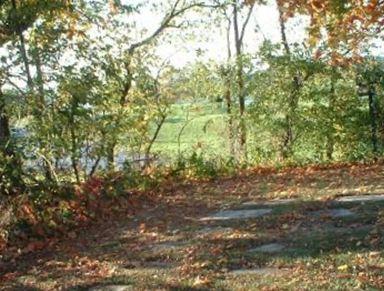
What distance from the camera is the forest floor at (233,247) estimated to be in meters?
4.56

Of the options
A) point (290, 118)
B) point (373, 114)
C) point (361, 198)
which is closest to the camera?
point (361, 198)

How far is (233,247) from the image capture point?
5527mm

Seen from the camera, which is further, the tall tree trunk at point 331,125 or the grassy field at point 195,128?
the grassy field at point 195,128

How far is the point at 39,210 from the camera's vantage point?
24.3 ft

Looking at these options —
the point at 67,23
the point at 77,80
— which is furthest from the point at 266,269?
the point at 67,23

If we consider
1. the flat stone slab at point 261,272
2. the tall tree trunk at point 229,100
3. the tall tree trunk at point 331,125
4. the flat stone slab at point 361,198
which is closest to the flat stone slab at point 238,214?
the flat stone slab at point 361,198

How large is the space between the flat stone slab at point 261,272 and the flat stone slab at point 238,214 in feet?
6.69

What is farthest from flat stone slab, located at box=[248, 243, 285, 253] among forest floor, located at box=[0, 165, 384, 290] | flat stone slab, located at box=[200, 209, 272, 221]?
flat stone slab, located at box=[200, 209, 272, 221]

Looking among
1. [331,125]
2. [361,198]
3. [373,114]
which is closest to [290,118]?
[331,125]

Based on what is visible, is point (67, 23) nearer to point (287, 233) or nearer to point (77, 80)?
point (77, 80)

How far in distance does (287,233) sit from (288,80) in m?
7.10

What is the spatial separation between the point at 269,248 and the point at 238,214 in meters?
1.78

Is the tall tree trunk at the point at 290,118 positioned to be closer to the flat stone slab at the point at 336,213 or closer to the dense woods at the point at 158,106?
the dense woods at the point at 158,106

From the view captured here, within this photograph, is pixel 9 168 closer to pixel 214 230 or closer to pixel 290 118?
pixel 214 230
